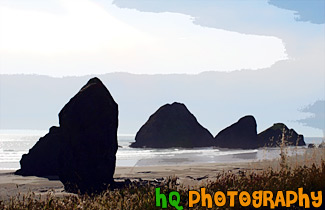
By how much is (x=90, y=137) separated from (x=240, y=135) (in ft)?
247

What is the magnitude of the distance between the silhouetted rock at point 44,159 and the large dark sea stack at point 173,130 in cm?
7150

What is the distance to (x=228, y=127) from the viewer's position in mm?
90875

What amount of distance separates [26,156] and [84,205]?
15.9 metres

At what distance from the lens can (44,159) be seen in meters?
20.8

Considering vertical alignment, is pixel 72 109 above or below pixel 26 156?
above

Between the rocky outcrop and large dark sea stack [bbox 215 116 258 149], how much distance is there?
71.3m

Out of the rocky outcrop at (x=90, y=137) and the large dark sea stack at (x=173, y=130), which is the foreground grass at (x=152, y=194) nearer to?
the rocky outcrop at (x=90, y=137)

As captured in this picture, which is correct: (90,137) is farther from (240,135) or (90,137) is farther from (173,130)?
(173,130)


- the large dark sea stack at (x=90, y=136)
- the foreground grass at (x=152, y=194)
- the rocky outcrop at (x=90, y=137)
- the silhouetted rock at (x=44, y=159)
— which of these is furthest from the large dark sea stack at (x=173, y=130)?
the foreground grass at (x=152, y=194)

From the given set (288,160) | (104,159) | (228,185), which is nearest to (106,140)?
(104,159)

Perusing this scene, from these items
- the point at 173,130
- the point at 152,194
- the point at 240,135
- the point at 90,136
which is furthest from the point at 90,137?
the point at 173,130

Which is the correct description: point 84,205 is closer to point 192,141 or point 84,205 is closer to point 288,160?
point 288,160

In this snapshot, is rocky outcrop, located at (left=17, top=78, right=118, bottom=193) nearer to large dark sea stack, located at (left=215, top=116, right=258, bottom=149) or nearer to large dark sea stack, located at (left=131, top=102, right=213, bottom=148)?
large dark sea stack, located at (left=215, top=116, right=258, bottom=149)

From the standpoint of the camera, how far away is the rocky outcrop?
14898 mm
